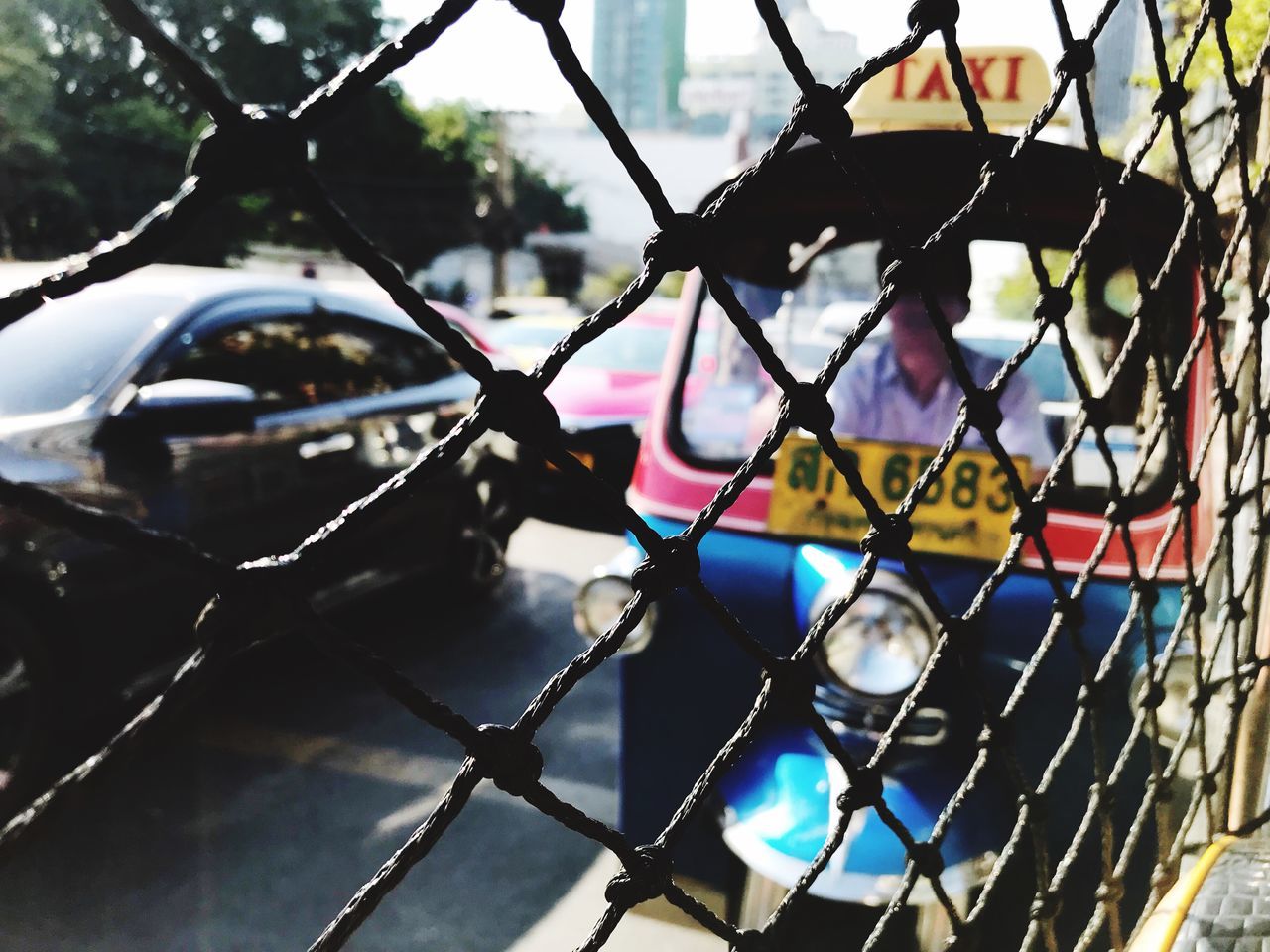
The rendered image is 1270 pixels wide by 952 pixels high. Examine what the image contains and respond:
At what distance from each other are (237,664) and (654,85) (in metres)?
A: 81.9

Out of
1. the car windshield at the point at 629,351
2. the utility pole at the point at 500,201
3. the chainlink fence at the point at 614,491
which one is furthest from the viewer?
the utility pole at the point at 500,201

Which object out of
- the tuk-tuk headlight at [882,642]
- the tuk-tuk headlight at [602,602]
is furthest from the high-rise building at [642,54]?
the tuk-tuk headlight at [882,642]

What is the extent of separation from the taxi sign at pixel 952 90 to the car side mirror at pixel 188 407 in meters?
2.16

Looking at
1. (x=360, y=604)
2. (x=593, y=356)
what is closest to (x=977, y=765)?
(x=360, y=604)

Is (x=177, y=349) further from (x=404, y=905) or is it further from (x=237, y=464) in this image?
(x=404, y=905)

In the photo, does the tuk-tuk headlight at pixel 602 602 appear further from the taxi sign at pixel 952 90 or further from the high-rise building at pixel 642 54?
the high-rise building at pixel 642 54

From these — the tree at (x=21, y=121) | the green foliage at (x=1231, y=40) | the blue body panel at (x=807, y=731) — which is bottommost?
the blue body panel at (x=807, y=731)

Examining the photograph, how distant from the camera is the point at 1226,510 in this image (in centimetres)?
154

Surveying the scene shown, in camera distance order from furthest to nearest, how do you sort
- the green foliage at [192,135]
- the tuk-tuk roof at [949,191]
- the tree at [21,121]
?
the green foliage at [192,135] < the tree at [21,121] < the tuk-tuk roof at [949,191]

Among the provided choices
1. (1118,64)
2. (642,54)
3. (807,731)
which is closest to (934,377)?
(807,731)

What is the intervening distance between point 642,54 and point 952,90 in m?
85.2

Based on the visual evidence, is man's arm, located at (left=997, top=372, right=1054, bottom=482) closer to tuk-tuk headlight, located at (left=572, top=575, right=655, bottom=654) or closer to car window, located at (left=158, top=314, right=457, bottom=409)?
tuk-tuk headlight, located at (left=572, top=575, right=655, bottom=654)

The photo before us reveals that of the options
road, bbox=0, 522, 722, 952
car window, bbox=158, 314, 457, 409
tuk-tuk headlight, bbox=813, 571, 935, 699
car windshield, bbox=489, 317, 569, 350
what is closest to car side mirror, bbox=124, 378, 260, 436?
car window, bbox=158, 314, 457, 409

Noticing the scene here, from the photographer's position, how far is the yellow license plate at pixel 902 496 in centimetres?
194
